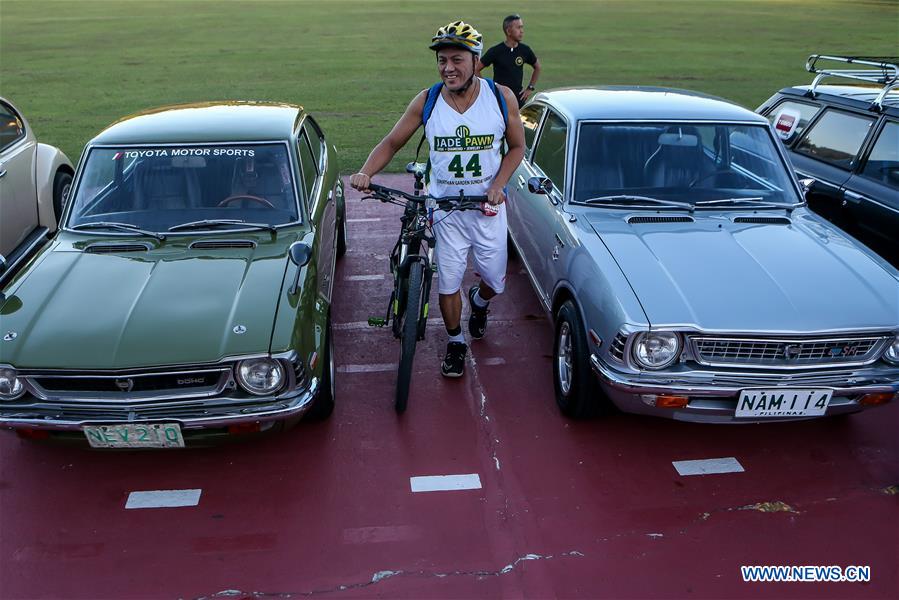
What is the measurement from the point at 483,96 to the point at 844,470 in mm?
→ 2929

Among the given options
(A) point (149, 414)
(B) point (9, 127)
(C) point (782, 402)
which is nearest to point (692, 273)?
(C) point (782, 402)

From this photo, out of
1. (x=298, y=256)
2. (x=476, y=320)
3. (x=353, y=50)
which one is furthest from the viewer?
(x=353, y=50)

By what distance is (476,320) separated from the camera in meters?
5.63

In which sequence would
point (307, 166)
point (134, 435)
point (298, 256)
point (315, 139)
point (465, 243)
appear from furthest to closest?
1. point (315, 139)
2. point (307, 166)
3. point (465, 243)
4. point (298, 256)
5. point (134, 435)

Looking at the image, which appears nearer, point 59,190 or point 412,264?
point 412,264

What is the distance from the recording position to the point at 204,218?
484 cm

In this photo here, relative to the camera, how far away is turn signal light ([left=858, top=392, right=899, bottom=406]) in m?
3.95

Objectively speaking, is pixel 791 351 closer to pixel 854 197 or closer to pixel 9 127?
pixel 854 197

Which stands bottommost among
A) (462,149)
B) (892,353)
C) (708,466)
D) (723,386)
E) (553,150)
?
(708,466)

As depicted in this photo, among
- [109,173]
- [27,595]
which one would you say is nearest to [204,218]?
[109,173]

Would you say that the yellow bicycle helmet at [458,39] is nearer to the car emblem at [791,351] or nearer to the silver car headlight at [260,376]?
the silver car headlight at [260,376]

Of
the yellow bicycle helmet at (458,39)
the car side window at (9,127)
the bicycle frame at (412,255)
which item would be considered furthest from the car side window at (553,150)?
the car side window at (9,127)

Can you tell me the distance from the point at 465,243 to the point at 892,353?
8.04 ft

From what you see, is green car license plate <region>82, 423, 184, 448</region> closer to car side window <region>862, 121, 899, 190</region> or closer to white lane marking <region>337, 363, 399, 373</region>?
white lane marking <region>337, 363, 399, 373</region>
